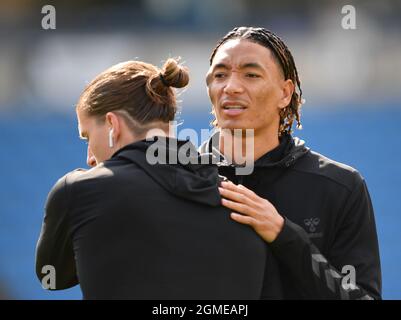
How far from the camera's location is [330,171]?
8.09 ft

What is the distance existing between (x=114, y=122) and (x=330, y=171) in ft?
2.49

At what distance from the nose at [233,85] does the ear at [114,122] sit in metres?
0.55

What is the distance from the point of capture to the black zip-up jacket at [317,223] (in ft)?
7.09

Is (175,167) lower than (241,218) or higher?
higher

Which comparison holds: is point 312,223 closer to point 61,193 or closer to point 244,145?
point 244,145

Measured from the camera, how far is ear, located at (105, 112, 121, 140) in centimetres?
208

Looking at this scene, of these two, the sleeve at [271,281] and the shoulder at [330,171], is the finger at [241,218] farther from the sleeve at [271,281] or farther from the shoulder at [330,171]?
the shoulder at [330,171]
